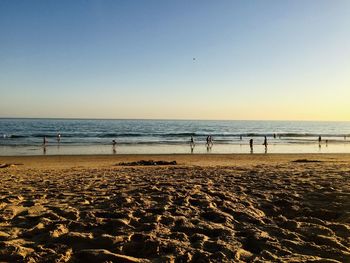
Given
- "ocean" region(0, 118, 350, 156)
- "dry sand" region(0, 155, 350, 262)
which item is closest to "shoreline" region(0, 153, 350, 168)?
"ocean" region(0, 118, 350, 156)

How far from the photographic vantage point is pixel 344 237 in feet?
16.5

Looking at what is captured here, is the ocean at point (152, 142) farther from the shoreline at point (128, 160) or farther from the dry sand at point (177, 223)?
the dry sand at point (177, 223)

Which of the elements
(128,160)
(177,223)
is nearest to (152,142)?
(128,160)

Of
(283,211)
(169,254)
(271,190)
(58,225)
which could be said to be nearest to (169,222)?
(169,254)

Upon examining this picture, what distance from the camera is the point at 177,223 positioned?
5.56m

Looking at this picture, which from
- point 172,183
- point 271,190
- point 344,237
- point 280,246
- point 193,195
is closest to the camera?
point 280,246

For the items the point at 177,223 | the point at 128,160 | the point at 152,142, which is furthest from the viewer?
the point at 152,142

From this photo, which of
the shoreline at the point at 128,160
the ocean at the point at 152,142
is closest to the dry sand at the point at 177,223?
the shoreline at the point at 128,160

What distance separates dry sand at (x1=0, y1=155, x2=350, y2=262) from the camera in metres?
4.35

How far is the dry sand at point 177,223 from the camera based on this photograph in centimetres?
435

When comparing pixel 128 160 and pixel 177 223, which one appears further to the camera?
pixel 128 160

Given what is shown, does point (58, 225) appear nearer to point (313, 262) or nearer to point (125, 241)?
point (125, 241)

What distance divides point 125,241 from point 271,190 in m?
4.59

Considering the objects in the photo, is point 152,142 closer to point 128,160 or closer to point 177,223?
point 128,160
